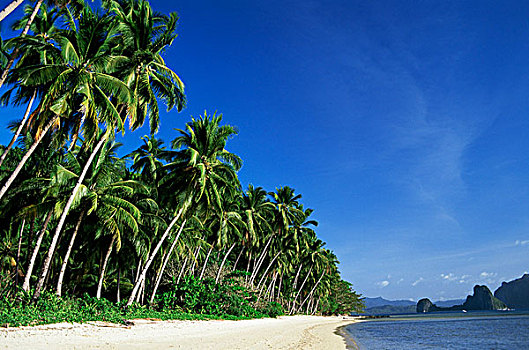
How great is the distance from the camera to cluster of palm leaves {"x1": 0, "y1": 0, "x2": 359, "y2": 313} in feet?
44.1

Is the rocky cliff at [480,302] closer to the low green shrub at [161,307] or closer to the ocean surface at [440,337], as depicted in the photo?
the ocean surface at [440,337]

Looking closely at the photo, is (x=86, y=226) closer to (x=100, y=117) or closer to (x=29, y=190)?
(x=29, y=190)

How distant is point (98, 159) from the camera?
16.8 meters

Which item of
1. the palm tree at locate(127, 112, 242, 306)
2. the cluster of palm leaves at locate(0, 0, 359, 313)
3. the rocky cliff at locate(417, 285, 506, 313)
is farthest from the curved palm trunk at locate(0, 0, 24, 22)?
the rocky cliff at locate(417, 285, 506, 313)

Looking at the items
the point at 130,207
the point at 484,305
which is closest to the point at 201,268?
the point at 130,207

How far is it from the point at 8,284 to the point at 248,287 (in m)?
18.2

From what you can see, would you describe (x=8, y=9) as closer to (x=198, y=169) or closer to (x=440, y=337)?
(x=198, y=169)

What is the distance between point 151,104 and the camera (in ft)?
56.1

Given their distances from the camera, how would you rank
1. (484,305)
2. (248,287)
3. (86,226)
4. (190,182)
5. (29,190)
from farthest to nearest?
1. (484,305)
2. (248,287)
3. (190,182)
4. (86,226)
5. (29,190)

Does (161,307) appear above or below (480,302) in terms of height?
below

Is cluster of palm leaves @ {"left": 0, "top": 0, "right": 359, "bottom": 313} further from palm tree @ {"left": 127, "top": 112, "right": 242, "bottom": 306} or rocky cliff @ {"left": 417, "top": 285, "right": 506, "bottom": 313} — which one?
rocky cliff @ {"left": 417, "top": 285, "right": 506, "bottom": 313}

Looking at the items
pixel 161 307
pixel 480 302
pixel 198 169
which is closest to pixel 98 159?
pixel 198 169

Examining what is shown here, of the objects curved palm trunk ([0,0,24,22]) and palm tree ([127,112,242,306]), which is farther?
palm tree ([127,112,242,306])

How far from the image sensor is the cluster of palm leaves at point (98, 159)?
13.4 m
